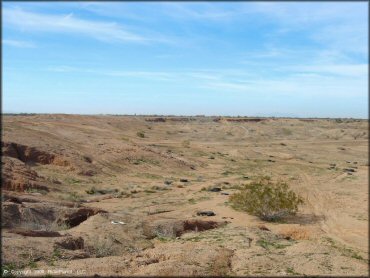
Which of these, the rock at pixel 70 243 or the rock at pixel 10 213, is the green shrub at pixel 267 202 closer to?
the rock at pixel 70 243

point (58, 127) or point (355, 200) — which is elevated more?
point (58, 127)

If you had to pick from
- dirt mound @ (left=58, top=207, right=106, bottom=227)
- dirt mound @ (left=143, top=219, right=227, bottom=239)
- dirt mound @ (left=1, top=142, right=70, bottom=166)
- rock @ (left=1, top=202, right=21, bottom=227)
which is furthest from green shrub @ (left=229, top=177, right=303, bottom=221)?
dirt mound @ (left=1, top=142, right=70, bottom=166)

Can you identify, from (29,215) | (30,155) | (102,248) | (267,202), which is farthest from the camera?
(30,155)

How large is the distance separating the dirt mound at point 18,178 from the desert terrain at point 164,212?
103 mm

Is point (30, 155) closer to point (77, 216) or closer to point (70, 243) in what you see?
point (77, 216)

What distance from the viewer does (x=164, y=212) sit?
2609 centimetres

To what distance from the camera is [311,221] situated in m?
25.6

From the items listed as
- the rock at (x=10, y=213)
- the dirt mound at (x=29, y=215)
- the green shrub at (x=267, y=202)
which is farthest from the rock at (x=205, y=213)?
the rock at (x=10, y=213)

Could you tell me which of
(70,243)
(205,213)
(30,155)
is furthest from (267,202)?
(30,155)

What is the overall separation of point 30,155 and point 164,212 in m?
17.3

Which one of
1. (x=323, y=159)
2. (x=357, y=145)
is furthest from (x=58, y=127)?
(x=357, y=145)

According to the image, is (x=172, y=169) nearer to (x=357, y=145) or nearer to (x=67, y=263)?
(x=67, y=263)

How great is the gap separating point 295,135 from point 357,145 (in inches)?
774

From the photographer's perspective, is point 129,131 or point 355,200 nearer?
point 355,200
